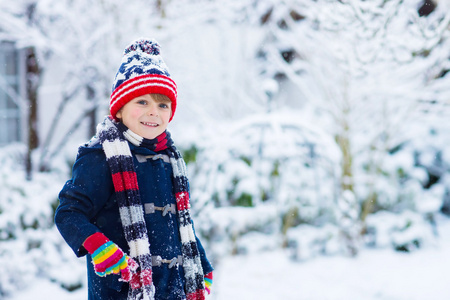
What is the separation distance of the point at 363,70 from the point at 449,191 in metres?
3.00

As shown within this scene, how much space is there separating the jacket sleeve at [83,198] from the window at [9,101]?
17.5ft

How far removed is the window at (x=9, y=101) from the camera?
239 inches

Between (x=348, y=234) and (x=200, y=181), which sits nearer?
(x=200, y=181)

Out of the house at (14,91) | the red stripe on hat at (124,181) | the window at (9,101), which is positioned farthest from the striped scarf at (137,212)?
the window at (9,101)

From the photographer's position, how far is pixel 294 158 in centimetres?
467

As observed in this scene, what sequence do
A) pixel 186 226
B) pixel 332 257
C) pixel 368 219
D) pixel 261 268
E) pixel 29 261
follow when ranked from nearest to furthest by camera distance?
pixel 186 226
pixel 29 261
pixel 261 268
pixel 332 257
pixel 368 219

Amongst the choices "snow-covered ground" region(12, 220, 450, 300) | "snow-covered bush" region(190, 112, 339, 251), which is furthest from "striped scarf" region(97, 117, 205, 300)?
"snow-covered bush" region(190, 112, 339, 251)

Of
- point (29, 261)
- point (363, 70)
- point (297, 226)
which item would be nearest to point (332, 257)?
point (297, 226)

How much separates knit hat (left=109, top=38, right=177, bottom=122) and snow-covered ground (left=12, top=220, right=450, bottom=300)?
Result: 2.12 metres

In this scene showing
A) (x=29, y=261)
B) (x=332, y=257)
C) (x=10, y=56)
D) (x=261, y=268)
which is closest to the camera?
(x=29, y=261)

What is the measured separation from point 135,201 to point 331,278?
9.74 ft

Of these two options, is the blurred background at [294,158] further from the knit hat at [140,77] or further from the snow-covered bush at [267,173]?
the knit hat at [140,77]

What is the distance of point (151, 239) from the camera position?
4.94 feet

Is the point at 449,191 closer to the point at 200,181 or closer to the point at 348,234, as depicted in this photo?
the point at 348,234
